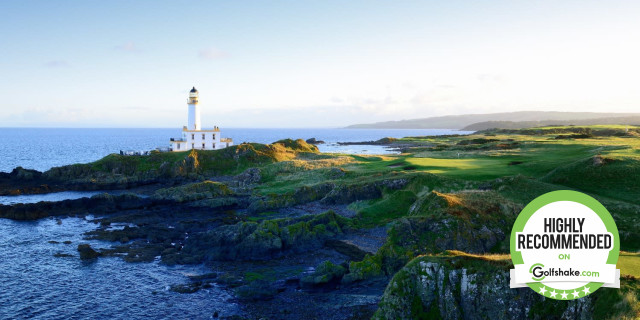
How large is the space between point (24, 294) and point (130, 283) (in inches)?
257

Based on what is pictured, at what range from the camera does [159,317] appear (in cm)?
2439

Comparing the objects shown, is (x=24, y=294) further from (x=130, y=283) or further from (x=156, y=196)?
(x=156, y=196)

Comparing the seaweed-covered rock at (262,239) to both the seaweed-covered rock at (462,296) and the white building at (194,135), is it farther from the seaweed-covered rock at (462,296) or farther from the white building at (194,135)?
the white building at (194,135)

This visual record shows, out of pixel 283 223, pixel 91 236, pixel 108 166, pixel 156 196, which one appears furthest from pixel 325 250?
pixel 108 166

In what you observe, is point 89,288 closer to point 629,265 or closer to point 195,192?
point 629,265

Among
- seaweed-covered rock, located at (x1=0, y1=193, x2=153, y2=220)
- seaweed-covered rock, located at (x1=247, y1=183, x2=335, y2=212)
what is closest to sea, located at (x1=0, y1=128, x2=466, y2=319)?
seaweed-covered rock, located at (x1=0, y1=193, x2=153, y2=220)

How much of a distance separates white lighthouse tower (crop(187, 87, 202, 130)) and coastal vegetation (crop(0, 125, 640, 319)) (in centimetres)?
2800

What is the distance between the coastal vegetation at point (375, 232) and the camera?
1686cm

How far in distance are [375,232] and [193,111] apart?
68.7 metres

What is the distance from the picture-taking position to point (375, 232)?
36812mm

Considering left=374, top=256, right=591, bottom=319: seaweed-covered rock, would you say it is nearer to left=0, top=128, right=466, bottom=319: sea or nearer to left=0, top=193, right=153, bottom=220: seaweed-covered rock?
left=0, top=128, right=466, bottom=319: sea

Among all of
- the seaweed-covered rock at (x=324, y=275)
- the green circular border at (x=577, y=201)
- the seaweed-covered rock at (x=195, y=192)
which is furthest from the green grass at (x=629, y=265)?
the seaweed-covered rock at (x=195, y=192)

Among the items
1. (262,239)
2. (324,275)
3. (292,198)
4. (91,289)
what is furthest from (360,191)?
(91,289)

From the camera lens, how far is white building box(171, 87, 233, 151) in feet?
305
